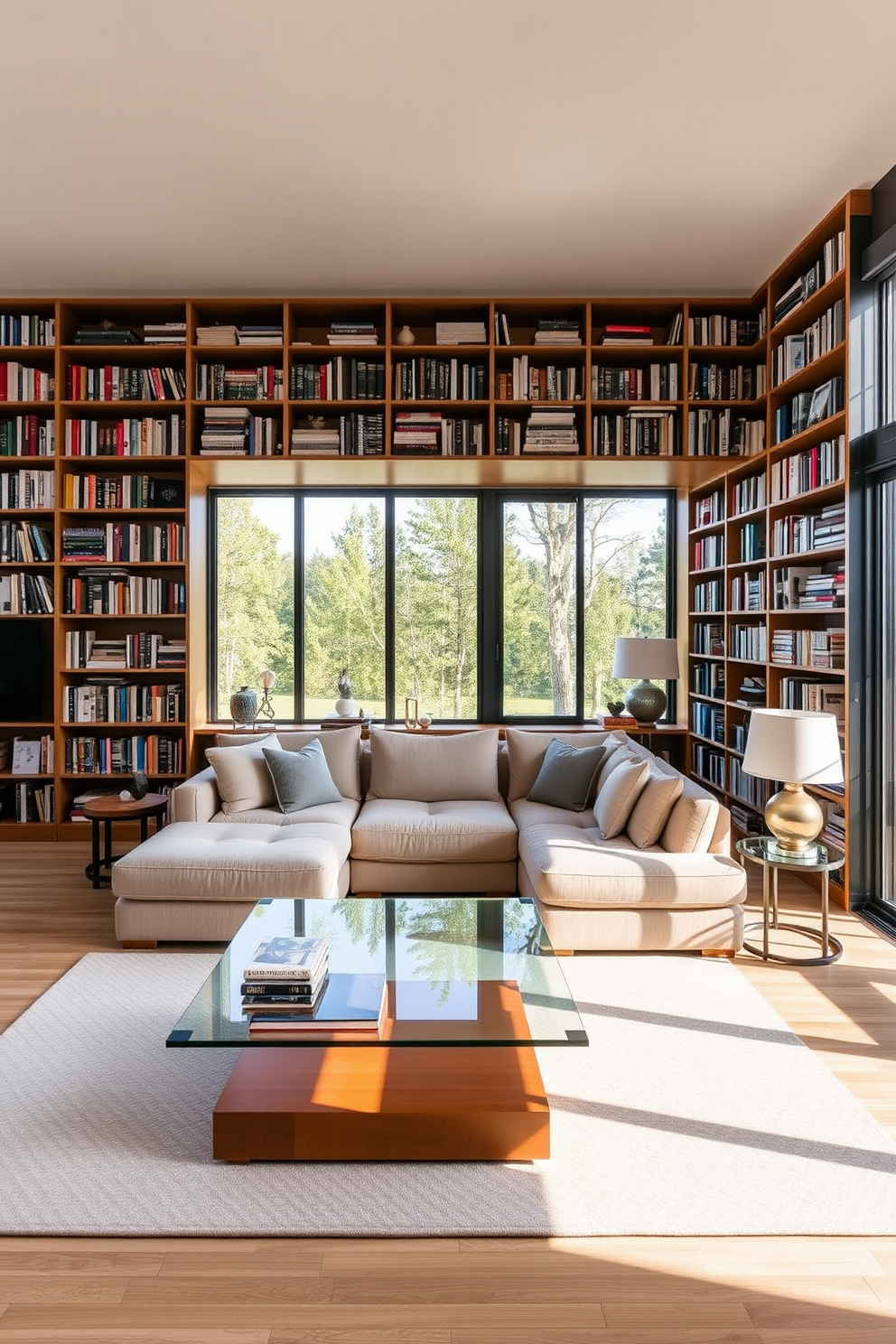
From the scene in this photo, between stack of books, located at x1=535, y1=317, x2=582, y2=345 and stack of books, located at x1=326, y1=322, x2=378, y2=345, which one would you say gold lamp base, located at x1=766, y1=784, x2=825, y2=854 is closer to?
stack of books, located at x1=535, y1=317, x2=582, y2=345

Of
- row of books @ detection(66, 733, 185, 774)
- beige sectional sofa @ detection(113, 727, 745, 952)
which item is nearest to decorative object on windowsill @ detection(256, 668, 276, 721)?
row of books @ detection(66, 733, 185, 774)

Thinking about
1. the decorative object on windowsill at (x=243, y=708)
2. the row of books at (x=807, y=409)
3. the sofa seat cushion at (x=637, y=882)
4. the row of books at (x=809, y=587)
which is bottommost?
the sofa seat cushion at (x=637, y=882)

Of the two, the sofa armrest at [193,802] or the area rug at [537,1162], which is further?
the sofa armrest at [193,802]

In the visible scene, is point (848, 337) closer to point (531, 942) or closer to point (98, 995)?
point (531, 942)

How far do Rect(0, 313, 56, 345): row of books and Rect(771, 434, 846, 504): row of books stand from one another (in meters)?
4.47

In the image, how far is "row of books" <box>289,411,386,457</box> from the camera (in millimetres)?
5590

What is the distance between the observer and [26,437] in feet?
18.7

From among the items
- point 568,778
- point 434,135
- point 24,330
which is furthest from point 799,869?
point 24,330

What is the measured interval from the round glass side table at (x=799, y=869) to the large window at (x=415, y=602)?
2697mm

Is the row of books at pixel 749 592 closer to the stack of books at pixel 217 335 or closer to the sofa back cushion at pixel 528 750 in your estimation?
the sofa back cushion at pixel 528 750

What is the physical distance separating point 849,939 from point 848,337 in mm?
2749

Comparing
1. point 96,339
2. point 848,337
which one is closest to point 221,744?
point 96,339

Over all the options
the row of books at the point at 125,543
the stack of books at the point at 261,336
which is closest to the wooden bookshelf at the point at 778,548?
the stack of books at the point at 261,336

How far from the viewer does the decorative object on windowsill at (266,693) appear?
6141 mm
